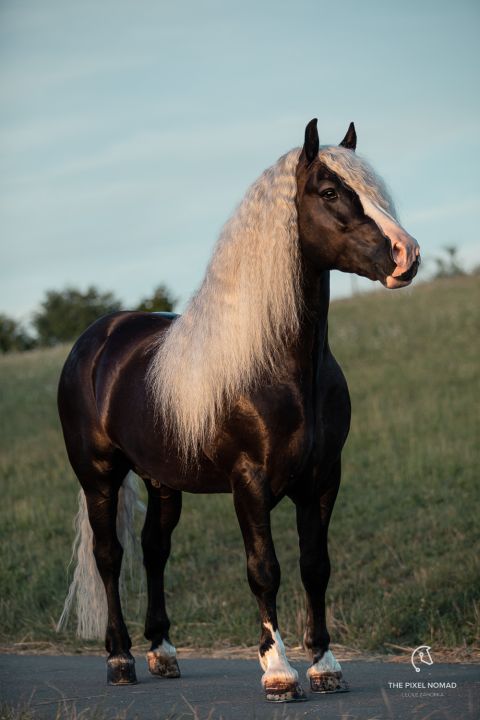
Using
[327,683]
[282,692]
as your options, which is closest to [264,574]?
[282,692]

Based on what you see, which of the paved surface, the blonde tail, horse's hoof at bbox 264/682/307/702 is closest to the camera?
the paved surface

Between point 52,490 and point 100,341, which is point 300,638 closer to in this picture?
point 100,341

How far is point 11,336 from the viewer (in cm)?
6088

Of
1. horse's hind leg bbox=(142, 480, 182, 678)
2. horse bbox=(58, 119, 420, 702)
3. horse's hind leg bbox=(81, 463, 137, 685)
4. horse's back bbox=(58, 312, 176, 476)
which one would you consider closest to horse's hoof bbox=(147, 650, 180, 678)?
horse's hind leg bbox=(142, 480, 182, 678)

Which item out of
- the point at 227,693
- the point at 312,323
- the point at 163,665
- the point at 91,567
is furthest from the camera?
the point at 91,567

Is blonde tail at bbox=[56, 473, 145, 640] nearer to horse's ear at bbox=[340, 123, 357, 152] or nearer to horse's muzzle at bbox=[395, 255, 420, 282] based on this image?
horse's ear at bbox=[340, 123, 357, 152]

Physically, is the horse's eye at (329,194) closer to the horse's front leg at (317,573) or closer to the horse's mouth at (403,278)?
the horse's mouth at (403,278)

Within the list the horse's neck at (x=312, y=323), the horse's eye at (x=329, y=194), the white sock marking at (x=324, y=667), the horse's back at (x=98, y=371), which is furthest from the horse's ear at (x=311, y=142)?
the white sock marking at (x=324, y=667)

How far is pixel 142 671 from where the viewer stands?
7.33 metres

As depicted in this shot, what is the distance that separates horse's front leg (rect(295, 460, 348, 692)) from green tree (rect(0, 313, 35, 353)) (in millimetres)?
55083

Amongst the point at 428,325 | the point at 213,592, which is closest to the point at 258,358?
the point at 213,592

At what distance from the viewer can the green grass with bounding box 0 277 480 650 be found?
28.9 ft

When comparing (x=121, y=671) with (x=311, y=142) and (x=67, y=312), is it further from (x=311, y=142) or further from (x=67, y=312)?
(x=67, y=312)

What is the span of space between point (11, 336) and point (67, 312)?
5805mm
